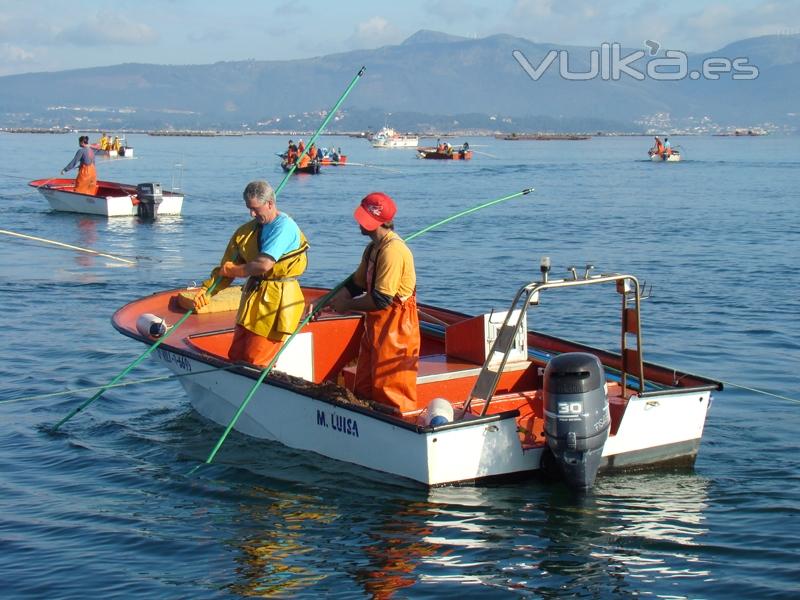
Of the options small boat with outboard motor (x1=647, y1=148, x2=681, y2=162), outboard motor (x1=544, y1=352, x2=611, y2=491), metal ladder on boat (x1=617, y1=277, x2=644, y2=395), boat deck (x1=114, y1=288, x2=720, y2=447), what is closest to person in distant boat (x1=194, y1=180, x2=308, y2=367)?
boat deck (x1=114, y1=288, x2=720, y2=447)

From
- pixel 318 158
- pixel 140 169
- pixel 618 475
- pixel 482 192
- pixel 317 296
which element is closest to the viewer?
pixel 618 475

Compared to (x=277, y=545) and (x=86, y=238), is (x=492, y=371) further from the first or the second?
(x=86, y=238)

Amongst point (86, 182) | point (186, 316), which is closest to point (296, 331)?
point (186, 316)

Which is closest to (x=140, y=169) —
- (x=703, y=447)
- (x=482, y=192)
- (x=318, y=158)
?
(x=318, y=158)

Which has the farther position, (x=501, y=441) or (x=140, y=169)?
(x=140, y=169)

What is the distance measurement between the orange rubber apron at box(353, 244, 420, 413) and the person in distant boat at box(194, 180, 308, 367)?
0.87 metres

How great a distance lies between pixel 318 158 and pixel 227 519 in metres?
41.1

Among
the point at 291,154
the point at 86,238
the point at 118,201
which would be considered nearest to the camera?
the point at 86,238

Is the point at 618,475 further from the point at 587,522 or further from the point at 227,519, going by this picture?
the point at 227,519

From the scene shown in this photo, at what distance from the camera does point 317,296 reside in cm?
1096

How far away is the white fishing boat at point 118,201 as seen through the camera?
965 inches

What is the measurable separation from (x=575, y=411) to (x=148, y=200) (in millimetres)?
19069

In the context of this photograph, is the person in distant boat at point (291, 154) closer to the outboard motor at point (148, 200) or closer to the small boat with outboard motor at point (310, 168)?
the small boat with outboard motor at point (310, 168)

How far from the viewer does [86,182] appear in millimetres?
24641
